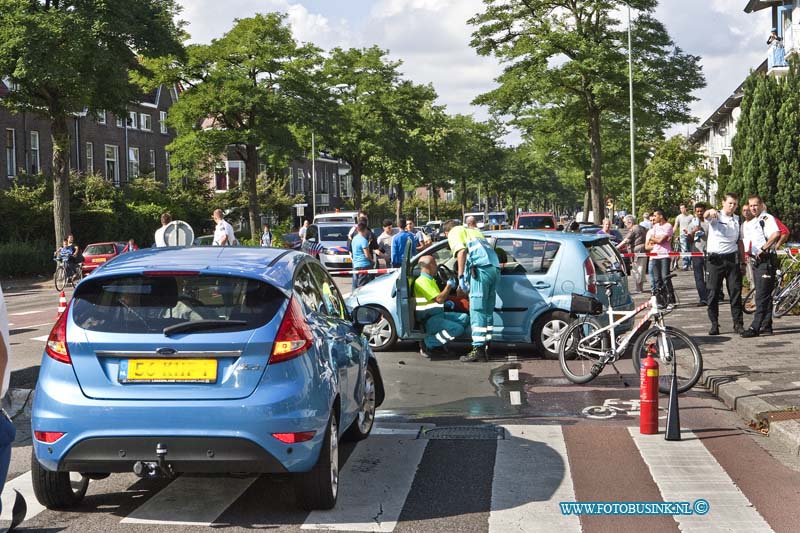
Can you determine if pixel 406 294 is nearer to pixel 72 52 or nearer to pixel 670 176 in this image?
pixel 72 52

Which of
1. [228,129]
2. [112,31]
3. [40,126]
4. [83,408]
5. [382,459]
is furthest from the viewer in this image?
[40,126]

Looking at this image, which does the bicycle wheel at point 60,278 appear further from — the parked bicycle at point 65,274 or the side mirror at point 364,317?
the side mirror at point 364,317

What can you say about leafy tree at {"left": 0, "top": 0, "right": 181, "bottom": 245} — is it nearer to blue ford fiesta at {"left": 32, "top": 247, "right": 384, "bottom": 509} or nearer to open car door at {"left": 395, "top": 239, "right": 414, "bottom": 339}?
open car door at {"left": 395, "top": 239, "right": 414, "bottom": 339}

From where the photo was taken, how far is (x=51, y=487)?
5680mm

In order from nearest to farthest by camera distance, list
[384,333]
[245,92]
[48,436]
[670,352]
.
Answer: [48,436] → [670,352] → [384,333] → [245,92]

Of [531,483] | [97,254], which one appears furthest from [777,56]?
[531,483]

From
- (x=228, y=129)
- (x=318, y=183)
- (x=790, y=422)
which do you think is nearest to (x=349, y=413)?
(x=790, y=422)

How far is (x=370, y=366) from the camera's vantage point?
7.74 m

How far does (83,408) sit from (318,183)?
3875 inches

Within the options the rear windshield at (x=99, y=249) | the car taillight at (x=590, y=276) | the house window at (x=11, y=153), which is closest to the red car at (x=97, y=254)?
the rear windshield at (x=99, y=249)

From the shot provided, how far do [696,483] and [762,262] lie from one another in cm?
817

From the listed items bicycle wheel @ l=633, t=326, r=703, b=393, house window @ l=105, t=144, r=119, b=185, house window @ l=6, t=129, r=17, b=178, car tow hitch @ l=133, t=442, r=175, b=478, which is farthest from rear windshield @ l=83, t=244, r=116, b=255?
car tow hitch @ l=133, t=442, r=175, b=478

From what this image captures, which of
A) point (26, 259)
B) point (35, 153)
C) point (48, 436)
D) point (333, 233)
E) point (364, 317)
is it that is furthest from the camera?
point (35, 153)

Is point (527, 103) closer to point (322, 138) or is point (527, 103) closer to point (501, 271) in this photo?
point (322, 138)
